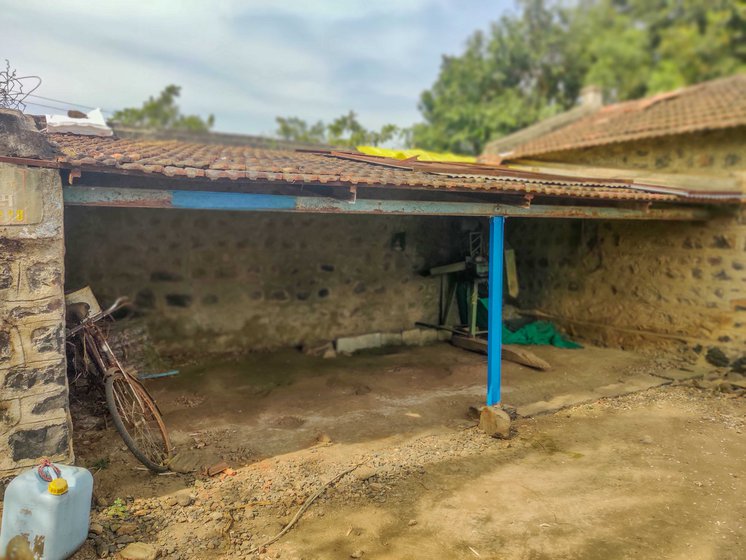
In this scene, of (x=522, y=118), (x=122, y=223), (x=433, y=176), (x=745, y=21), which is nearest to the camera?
(x=433, y=176)

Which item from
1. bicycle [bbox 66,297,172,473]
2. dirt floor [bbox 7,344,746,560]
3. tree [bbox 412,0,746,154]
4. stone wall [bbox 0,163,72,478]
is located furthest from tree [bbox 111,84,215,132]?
stone wall [bbox 0,163,72,478]

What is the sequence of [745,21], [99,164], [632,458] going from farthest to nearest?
[745,21] → [632,458] → [99,164]

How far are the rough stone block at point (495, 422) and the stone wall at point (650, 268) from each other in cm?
450

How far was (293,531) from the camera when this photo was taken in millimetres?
3492

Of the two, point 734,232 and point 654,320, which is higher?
point 734,232

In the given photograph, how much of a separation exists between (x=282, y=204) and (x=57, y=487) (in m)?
2.58

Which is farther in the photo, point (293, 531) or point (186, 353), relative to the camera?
point (186, 353)

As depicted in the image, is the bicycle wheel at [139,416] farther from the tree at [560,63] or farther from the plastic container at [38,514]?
the tree at [560,63]

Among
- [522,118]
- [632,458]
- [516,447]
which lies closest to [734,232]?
[632,458]

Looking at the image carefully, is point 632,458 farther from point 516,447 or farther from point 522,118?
point 522,118

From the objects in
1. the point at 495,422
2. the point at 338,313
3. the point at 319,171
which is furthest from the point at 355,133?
the point at 495,422

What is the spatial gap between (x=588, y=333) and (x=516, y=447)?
486cm

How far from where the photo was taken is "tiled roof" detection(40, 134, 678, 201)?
12.0 ft

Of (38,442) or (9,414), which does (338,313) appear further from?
(9,414)
